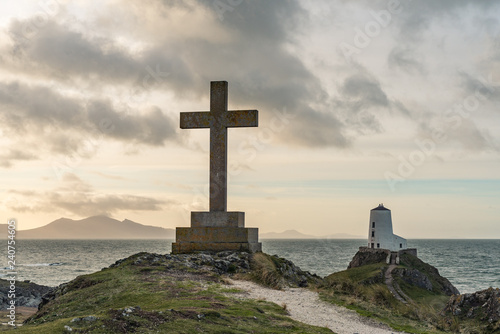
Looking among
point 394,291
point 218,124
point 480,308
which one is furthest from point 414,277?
point 218,124

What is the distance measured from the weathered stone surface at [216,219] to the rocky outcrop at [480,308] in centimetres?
791

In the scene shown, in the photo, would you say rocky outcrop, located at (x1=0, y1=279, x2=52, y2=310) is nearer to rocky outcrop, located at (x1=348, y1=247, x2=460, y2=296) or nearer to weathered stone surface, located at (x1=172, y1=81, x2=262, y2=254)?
weathered stone surface, located at (x1=172, y1=81, x2=262, y2=254)

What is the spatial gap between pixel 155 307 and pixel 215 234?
8777mm

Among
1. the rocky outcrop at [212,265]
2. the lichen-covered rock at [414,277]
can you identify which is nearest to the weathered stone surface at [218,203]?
the rocky outcrop at [212,265]

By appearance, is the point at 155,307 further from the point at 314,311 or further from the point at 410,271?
the point at 410,271

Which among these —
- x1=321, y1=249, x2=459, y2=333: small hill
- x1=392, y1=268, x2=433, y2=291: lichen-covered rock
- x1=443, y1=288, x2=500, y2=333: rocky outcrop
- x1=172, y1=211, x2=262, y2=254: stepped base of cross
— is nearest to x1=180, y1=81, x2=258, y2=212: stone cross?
x1=172, y1=211, x2=262, y2=254: stepped base of cross

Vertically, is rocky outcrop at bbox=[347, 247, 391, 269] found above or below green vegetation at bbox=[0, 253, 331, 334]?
below

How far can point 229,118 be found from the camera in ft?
66.6

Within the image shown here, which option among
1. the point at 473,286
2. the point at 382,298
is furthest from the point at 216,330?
the point at 473,286

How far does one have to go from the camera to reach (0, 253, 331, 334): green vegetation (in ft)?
27.5

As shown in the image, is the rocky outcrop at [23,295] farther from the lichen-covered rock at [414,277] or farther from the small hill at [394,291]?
the lichen-covered rock at [414,277]

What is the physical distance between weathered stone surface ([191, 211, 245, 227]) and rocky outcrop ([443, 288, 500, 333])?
7.91 m

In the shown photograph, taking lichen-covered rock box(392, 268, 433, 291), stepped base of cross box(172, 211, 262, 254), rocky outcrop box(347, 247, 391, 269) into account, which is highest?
stepped base of cross box(172, 211, 262, 254)

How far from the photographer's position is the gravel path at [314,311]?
37.2ft
